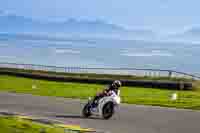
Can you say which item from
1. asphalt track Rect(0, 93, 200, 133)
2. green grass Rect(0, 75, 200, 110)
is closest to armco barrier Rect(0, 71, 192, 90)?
green grass Rect(0, 75, 200, 110)

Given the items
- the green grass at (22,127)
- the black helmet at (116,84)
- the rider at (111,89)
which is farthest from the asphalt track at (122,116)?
the green grass at (22,127)

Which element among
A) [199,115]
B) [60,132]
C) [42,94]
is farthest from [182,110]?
[42,94]

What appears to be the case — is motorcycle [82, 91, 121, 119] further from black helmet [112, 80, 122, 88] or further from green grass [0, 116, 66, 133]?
green grass [0, 116, 66, 133]

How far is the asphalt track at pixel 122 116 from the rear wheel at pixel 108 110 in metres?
0.20

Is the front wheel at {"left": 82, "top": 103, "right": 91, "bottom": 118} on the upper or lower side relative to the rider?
lower

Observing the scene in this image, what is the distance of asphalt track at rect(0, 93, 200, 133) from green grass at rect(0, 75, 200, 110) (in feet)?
7.24

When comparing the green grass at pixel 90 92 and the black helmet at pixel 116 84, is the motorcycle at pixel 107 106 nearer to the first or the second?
the black helmet at pixel 116 84

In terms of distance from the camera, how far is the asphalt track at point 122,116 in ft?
61.0

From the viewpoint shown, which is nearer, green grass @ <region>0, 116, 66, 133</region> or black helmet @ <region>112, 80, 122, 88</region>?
green grass @ <region>0, 116, 66, 133</region>

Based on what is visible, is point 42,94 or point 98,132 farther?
point 42,94

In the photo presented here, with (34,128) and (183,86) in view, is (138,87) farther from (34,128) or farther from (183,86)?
(34,128)

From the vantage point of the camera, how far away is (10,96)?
30.6 m

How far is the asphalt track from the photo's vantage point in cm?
1859

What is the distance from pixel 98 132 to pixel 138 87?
1926 cm
